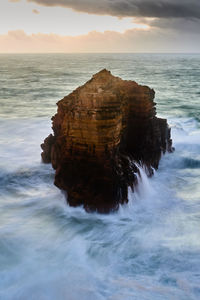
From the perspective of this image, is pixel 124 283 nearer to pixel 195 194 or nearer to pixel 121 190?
pixel 121 190

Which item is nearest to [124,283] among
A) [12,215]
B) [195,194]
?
[12,215]

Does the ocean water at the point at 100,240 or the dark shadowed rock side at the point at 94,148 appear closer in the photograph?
the ocean water at the point at 100,240

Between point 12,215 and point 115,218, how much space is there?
228 cm

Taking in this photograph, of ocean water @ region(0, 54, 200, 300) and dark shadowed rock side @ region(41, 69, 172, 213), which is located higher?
dark shadowed rock side @ region(41, 69, 172, 213)

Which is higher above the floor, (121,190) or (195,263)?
(121,190)

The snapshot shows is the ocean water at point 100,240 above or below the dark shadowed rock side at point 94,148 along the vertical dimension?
below

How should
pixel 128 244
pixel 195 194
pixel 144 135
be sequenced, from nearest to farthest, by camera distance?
pixel 128 244 → pixel 195 194 → pixel 144 135

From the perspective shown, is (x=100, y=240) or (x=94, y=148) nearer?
(x=100, y=240)

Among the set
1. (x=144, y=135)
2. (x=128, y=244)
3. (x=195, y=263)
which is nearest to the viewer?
(x=195, y=263)

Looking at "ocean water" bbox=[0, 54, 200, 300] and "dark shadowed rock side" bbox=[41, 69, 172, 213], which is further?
"dark shadowed rock side" bbox=[41, 69, 172, 213]

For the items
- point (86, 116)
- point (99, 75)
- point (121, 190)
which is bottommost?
point (121, 190)

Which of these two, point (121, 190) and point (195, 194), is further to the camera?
point (195, 194)

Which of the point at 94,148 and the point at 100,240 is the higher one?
the point at 94,148

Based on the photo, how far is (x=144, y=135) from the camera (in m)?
8.55
